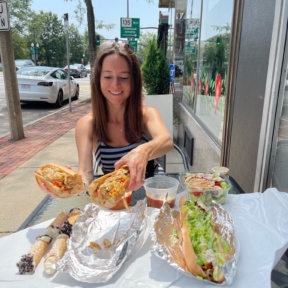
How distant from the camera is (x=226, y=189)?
1.50 meters

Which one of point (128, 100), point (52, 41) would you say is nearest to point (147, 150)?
point (128, 100)

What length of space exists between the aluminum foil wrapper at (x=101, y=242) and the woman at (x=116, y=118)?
0.49 metres

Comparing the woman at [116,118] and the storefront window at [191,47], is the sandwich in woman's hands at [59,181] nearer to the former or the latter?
the woman at [116,118]

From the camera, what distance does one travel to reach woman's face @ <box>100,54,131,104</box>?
2004 mm

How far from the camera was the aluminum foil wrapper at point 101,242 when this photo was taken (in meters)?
1.04

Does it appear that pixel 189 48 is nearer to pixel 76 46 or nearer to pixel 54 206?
pixel 54 206

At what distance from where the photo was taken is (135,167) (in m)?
1.40

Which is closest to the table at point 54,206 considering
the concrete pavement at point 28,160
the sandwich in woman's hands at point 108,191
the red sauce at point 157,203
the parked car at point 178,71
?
the red sauce at point 157,203

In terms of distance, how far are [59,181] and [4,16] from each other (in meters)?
5.28

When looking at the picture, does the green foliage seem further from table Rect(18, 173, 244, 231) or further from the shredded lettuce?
the shredded lettuce

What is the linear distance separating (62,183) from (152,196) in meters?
0.47

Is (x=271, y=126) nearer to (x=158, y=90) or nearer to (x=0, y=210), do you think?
(x=0, y=210)

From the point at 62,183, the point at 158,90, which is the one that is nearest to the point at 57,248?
the point at 62,183

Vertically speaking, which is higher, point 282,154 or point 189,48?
point 189,48
